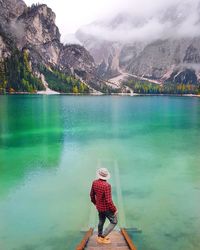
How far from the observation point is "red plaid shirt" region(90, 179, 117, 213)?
1285 centimetres

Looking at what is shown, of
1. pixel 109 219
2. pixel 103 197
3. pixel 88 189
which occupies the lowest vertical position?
pixel 88 189

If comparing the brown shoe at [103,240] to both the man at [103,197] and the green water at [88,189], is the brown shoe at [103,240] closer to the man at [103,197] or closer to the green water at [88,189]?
the man at [103,197]

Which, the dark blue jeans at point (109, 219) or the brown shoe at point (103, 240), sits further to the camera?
the brown shoe at point (103, 240)

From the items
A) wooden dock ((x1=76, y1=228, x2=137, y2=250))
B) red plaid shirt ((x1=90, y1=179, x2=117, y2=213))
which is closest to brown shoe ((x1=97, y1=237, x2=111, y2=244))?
wooden dock ((x1=76, y1=228, x2=137, y2=250))

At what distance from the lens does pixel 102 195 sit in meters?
13.0

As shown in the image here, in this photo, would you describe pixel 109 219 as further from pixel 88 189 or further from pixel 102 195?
pixel 88 189

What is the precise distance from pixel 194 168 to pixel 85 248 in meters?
23.8

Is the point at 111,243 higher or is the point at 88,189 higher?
the point at 111,243

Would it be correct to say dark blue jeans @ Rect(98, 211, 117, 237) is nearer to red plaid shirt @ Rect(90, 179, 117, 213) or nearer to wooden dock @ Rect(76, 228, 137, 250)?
red plaid shirt @ Rect(90, 179, 117, 213)

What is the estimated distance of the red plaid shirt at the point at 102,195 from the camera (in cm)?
1285

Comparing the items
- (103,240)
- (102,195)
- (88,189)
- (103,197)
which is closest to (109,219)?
(103,240)

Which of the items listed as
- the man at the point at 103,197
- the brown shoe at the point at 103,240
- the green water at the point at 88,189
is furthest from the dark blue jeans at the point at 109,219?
the green water at the point at 88,189

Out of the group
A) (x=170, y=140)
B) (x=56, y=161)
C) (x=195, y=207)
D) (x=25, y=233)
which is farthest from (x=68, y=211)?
(x=170, y=140)

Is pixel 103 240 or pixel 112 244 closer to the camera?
pixel 112 244
